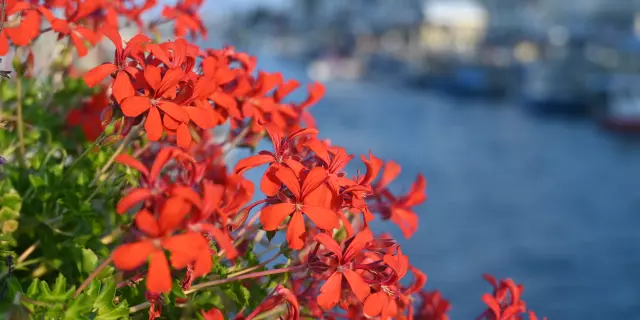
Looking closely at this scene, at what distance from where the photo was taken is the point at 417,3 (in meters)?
42.6

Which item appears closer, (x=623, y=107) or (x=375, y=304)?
(x=375, y=304)

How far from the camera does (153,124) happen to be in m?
0.83

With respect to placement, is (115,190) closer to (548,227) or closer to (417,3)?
(548,227)

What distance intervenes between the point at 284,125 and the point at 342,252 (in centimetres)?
34

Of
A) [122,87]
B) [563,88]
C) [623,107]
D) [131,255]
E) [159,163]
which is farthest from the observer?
[563,88]

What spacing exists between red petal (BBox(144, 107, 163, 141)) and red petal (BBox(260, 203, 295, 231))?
13 cm

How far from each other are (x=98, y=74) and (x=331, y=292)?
1.01ft

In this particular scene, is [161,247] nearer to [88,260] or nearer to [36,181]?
[88,260]

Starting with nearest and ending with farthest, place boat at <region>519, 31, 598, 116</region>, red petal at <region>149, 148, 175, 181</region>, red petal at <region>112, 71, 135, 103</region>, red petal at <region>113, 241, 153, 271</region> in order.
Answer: red petal at <region>113, 241, 153, 271</region>, red petal at <region>149, 148, 175, 181</region>, red petal at <region>112, 71, 135, 103</region>, boat at <region>519, 31, 598, 116</region>

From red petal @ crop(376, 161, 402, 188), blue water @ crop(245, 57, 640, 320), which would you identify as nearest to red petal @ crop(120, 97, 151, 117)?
red petal @ crop(376, 161, 402, 188)

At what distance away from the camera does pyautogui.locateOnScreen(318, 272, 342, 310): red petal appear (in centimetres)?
80

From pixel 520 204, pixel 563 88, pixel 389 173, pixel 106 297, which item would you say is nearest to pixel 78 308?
pixel 106 297

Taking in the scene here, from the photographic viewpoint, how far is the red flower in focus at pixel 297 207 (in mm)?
797

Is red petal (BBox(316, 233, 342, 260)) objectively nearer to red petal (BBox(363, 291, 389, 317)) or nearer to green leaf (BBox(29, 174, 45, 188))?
red petal (BBox(363, 291, 389, 317))
